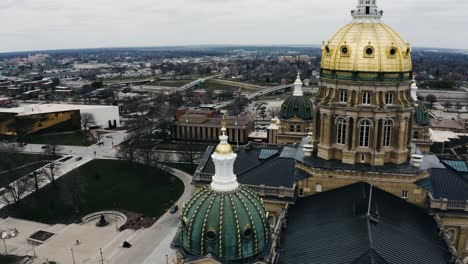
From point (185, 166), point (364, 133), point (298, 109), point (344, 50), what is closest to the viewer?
point (344, 50)

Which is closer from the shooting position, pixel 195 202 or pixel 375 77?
pixel 195 202

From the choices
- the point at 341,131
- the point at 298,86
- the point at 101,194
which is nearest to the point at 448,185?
the point at 341,131

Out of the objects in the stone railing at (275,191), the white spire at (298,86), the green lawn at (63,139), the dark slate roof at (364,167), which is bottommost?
the green lawn at (63,139)

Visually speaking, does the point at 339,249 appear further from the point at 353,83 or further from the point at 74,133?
the point at 74,133

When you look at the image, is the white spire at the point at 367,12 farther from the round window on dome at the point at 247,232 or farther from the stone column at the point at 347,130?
the round window on dome at the point at 247,232

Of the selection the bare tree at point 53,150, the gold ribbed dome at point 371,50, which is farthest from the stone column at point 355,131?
the bare tree at point 53,150

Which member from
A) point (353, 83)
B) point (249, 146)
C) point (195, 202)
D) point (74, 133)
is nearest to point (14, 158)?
point (74, 133)

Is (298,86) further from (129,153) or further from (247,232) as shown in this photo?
(247,232)
